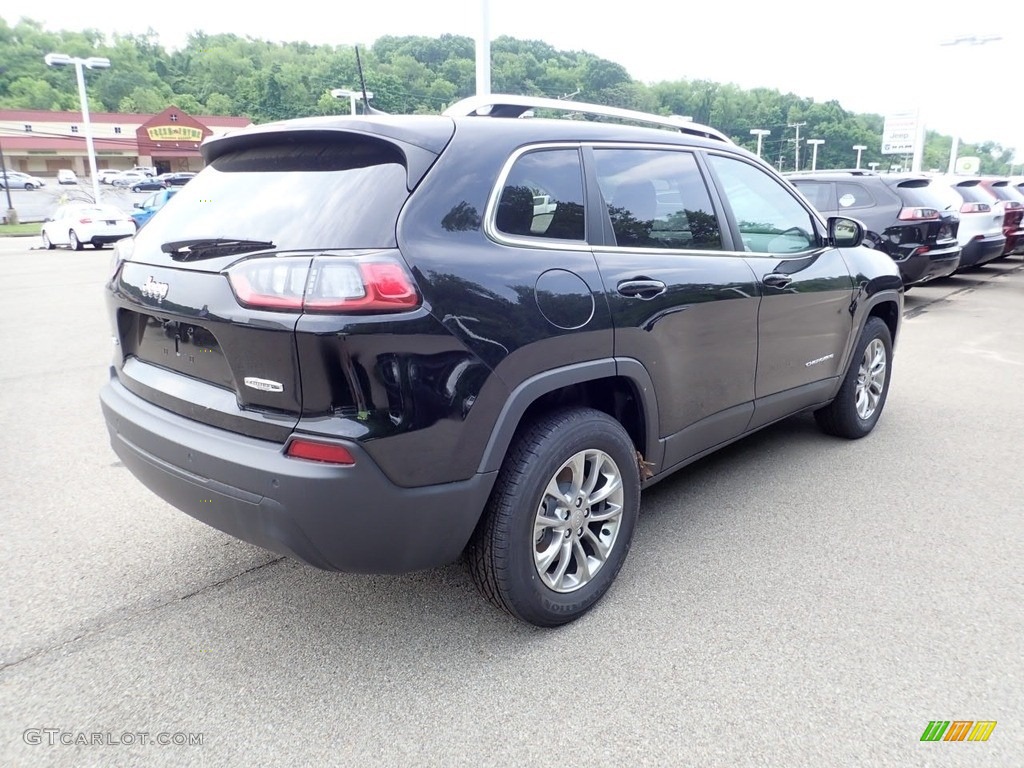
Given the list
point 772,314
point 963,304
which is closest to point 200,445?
point 772,314

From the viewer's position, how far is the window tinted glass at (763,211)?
357 cm

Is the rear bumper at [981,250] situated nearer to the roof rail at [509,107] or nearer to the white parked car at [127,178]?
the roof rail at [509,107]

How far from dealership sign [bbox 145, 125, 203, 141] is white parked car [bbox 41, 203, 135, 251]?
5143cm

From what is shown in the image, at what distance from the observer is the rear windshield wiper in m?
2.36

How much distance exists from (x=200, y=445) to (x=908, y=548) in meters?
2.93

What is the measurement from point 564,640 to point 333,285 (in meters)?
1.48

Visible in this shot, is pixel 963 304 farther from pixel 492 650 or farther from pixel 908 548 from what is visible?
pixel 492 650

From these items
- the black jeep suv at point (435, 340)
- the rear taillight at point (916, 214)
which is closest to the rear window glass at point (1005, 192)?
the rear taillight at point (916, 214)

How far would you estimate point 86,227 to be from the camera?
2058 cm

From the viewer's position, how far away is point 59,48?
278ft

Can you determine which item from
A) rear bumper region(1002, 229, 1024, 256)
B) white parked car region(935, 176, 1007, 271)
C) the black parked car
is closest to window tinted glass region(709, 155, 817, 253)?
the black parked car

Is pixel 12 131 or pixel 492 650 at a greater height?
pixel 12 131

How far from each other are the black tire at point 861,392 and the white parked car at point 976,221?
8106 millimetres

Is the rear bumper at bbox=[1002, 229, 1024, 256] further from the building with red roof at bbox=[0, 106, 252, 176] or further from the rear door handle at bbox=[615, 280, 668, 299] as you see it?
the building with red roof at bbox=[0, 106, 252, 176]
